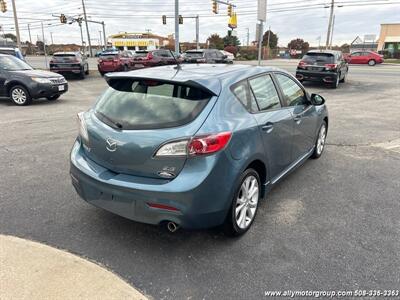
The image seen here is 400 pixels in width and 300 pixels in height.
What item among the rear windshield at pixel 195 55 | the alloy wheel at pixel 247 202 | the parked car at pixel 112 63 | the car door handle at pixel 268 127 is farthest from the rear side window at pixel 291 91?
the parked car at pixel 112 63

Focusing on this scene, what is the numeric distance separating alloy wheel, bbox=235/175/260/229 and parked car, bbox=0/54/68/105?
908 centimetres

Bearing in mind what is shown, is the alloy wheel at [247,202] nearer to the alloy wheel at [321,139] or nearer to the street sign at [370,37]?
the alloy wheel at [321,139]

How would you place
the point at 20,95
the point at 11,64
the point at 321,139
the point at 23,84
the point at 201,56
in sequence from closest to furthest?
the point at 321,139, the point at 23,84, the point at 20,95, the point at 11,64, the point at 201,56

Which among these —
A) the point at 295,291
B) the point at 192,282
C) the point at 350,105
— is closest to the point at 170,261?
the point at 192,282

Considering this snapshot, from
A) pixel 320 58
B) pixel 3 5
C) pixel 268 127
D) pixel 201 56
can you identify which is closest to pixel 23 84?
pixel 268 127

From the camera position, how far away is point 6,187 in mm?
4113

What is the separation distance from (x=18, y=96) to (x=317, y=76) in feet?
40.5

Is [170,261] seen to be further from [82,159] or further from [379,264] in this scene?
[379,264]

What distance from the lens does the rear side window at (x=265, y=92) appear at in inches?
132

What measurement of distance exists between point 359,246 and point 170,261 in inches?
67.6

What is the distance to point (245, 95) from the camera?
3170 millimetres

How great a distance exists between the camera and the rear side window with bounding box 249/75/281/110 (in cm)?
336

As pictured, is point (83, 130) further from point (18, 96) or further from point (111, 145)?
point (18, 96)

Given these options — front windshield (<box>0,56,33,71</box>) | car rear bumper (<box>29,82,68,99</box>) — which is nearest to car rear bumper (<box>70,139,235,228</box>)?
car rear bumper (<box>29,82,68,99</box>)
